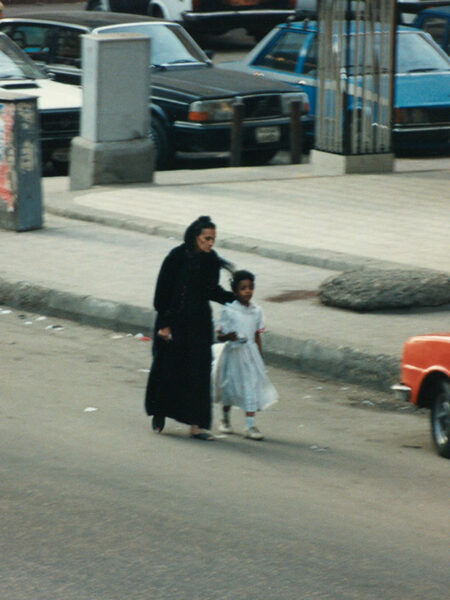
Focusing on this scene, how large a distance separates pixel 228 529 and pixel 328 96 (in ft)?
38.2

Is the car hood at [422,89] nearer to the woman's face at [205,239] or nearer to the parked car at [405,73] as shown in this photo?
the parked car at [405,73]

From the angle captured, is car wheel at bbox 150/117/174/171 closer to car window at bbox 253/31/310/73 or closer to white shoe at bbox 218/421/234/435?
car window at bbox 253/31/310/73

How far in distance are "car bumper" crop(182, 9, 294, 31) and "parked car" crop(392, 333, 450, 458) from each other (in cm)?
2367

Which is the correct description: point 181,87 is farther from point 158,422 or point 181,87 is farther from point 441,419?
point 441,419

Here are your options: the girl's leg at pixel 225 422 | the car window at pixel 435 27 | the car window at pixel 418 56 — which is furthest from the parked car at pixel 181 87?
the girl's leg at pixel 225 422

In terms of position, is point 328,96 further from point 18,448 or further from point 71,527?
point 71,527

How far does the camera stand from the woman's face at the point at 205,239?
7593mm

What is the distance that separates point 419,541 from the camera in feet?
19.4

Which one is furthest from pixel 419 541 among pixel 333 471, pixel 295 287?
pixel 295 287

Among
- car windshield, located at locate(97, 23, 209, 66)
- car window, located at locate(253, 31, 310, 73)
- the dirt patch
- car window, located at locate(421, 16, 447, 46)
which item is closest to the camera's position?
the dirt patch

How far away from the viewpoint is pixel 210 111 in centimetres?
1678

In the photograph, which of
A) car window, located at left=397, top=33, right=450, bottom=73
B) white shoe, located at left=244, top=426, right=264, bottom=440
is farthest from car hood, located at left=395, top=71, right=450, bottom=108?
white shoe, located at left=244, top=426, right=264, bottom=440

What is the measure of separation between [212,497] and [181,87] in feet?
36.5

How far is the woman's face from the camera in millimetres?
7593
